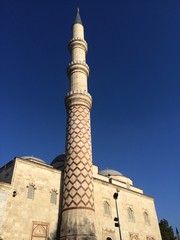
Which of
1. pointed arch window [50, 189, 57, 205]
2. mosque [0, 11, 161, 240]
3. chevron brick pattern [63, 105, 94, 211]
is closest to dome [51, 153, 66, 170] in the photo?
mosque [0, 11, 161, 240]

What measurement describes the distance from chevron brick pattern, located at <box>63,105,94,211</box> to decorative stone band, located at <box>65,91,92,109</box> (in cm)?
30

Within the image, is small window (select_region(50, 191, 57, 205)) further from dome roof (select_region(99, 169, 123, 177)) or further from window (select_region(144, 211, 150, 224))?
dome roof (select_region(99, 169, 123, 177))

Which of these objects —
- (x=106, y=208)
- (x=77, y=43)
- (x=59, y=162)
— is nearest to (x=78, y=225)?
(x=106, y=208)

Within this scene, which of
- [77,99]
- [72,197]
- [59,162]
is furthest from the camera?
[59,162]

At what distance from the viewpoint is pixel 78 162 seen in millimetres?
13867

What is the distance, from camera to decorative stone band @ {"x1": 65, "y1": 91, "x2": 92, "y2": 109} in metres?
16.3

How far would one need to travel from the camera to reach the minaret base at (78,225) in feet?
38.0

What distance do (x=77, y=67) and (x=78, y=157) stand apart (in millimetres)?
7295

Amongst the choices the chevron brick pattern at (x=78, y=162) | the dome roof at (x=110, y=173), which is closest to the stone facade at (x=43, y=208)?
the chevron brick pattern at (x=78, y=162)

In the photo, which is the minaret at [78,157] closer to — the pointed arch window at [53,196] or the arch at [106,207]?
the pointed arch window at [53,196]

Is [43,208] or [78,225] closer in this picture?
[78,225]

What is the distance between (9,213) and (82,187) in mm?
4085

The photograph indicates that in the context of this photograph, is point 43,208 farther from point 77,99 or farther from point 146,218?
point 146,218

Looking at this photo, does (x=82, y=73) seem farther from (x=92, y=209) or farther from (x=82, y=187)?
(x=92, y=209)
